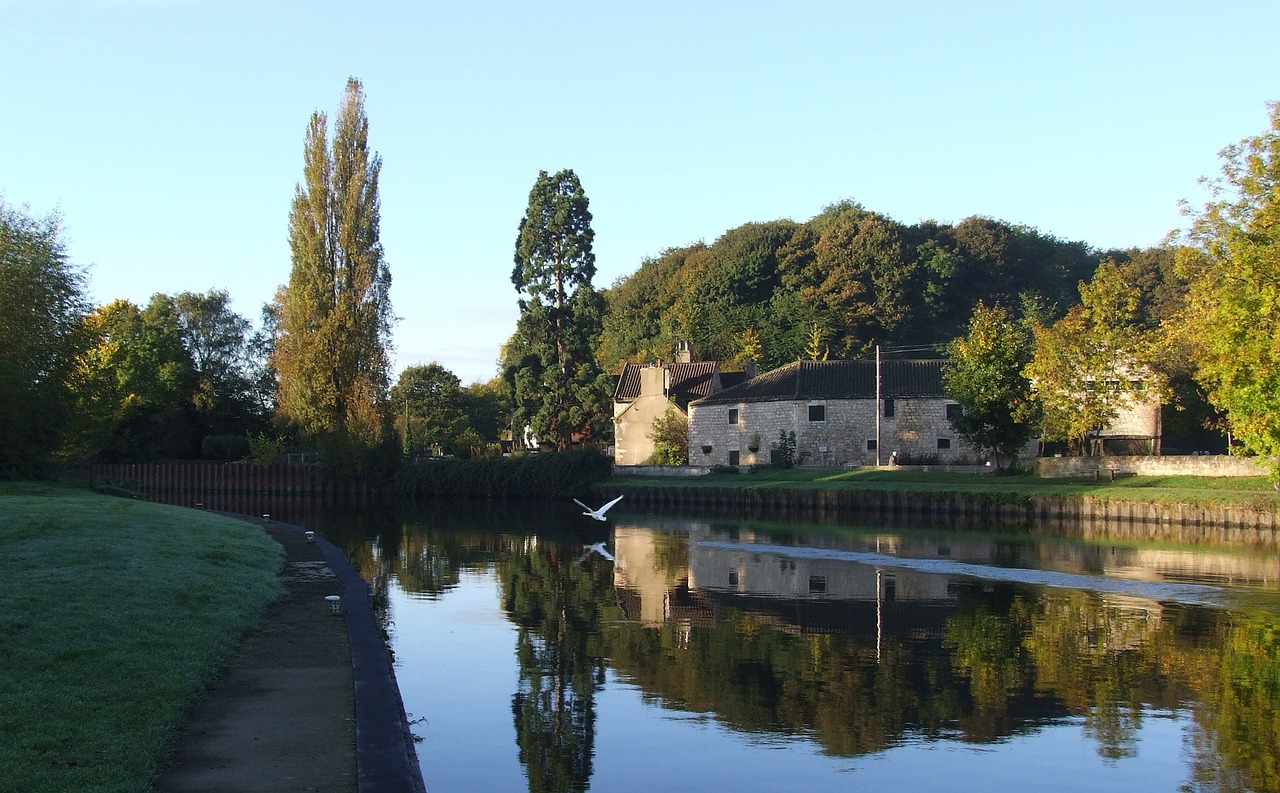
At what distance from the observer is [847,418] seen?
5941 centimetres

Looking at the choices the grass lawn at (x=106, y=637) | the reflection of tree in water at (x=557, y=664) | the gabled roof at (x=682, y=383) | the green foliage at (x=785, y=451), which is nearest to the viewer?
the grass lawn at (x=106, y=637)

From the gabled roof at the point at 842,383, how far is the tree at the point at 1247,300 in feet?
72.4

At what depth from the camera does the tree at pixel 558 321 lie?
63.7 m

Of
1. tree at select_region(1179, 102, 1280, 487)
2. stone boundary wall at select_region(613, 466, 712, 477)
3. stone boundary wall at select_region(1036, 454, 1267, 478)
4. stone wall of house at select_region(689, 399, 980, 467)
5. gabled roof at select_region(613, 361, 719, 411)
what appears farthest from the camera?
gabled roof at select_region(613, 361, 719, 411)

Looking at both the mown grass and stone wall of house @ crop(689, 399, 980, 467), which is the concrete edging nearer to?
the mown grass

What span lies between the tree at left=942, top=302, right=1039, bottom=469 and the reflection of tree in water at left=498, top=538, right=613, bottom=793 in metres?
26.6

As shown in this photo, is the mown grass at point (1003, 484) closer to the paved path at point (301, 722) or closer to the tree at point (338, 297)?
the tree at point (338, 297)

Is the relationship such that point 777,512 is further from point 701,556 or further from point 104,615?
point 104,615

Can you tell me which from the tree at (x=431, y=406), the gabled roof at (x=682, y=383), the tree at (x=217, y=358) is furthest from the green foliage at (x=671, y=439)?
the tree at (x=217, y=358)

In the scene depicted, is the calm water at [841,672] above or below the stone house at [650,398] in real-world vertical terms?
below

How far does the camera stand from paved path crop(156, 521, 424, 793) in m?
7.45

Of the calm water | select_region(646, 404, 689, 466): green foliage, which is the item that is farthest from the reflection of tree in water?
select_region(646, 404, 689, 466): green foliage

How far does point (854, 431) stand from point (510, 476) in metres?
19.0

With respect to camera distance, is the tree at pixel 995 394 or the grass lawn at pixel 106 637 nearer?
the grass lawn at pixel 106 637
